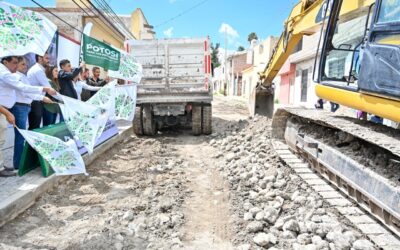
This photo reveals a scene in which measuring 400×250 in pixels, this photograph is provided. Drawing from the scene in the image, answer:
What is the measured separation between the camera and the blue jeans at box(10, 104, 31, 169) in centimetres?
466

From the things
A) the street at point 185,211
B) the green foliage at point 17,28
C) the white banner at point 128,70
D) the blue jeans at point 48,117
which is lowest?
the street at point 185,211

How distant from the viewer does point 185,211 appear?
13.3ft

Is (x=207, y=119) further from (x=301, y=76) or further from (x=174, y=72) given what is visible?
(x=301, y=76)

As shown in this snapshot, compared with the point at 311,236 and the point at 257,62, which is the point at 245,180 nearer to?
the point at 311,236

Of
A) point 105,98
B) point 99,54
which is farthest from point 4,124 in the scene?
point 99,54

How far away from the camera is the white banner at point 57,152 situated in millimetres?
4328

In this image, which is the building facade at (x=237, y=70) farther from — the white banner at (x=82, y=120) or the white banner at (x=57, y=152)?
the white banner at (x=57, y=152)

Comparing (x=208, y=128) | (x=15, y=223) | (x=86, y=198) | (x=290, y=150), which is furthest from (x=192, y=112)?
(x=15, y=223)

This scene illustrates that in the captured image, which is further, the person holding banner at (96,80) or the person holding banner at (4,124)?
the person holding banner at (96,80)

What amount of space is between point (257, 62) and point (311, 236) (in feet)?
102

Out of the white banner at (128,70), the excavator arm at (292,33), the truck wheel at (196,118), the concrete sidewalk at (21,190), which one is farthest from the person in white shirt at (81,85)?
the excavator arm at (292,33)

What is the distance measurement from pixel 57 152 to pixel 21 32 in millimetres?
1531

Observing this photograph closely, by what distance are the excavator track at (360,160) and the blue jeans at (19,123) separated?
12.7ft

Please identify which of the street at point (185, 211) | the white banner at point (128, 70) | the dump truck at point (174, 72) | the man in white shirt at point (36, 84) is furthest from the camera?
the dump truck at point (174, 72)
